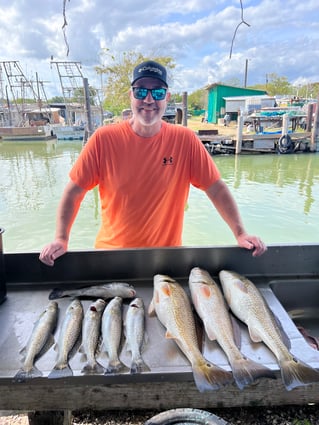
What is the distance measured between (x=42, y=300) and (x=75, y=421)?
62 centimetres

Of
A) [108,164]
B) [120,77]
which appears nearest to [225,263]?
[108,164]

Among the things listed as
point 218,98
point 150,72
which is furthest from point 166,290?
point 218,98

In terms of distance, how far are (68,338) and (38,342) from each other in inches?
4.8

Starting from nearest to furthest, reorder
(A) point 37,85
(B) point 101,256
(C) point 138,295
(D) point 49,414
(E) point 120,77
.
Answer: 1. (D) point 49,414
2. (C) point 138,295
3. (B) point 101,256
4. (E) point 120,77
5. (A) point 37,85

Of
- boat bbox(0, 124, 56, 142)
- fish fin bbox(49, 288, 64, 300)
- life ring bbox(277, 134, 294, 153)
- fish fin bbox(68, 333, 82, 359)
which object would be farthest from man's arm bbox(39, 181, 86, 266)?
boat bbox(0, 124, 56, 142)

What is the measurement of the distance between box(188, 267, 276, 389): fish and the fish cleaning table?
4cm

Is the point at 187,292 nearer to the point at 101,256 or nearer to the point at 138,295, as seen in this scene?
the point at 138,295

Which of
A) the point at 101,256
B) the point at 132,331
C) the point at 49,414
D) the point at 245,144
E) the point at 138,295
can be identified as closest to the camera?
the point at 49,414

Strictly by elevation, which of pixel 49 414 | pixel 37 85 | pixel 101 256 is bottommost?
pixel 49 414

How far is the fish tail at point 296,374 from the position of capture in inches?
46.1

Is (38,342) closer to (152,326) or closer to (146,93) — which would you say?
(152,326)

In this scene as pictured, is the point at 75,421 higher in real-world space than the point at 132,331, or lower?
lower

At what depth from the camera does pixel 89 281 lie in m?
1.92

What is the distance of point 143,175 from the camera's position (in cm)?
230
